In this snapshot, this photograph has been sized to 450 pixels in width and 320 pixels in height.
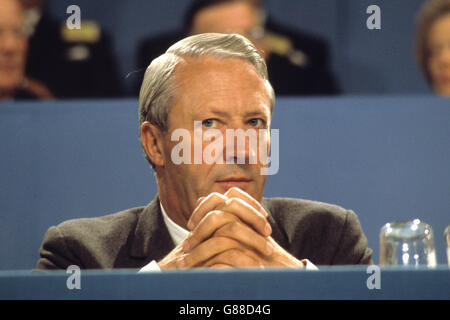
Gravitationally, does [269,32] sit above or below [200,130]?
above

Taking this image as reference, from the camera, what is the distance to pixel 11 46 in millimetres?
1774

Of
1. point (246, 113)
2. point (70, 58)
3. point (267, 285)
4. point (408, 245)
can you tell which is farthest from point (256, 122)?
point (70, 58)

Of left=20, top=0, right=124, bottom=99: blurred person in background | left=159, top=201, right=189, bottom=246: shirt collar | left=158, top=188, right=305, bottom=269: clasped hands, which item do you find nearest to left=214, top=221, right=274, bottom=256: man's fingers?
left=158, top=188, right=305, bottom=269: clasped hands

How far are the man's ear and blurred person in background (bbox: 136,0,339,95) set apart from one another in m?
0.46

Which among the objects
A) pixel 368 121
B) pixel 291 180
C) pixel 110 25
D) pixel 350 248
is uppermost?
pixel 110 25

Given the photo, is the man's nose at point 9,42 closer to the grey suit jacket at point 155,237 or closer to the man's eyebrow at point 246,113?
the grey suit jacket at point 155,237

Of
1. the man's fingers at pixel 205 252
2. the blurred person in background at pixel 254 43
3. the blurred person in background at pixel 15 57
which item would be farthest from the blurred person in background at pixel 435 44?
the blurred person in background at pixel 15 57

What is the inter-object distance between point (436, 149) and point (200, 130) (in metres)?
0.53

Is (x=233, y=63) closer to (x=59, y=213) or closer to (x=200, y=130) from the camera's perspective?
(x=200, y=130)

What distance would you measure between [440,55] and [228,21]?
Result: 20.9 inches

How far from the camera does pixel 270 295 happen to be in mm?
770

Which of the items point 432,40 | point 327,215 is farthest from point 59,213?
point 432,40

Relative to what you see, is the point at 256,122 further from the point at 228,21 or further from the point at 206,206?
the point at 228,21

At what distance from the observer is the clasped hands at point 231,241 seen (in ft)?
3.54
